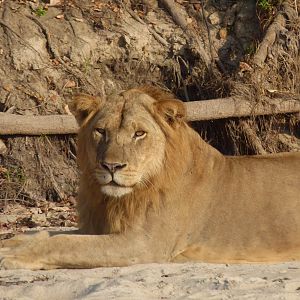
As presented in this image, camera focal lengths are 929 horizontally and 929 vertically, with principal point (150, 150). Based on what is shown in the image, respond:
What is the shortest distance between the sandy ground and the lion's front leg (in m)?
0.11

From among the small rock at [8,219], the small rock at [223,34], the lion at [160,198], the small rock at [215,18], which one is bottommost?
the small rock at [8,219]

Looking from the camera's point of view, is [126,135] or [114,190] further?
[126,135]

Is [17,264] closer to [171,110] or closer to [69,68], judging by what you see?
[171,110]

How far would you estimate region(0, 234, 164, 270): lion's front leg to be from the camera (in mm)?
6145

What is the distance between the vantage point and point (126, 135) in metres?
6.22

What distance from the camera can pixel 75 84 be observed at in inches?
422

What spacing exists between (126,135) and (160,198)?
53 cm

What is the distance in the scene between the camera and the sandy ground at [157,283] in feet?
17.0

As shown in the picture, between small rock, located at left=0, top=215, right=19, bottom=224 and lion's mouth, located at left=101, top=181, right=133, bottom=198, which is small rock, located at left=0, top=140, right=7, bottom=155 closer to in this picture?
small rock, located at left=0, top=215, right=19, bottom=224

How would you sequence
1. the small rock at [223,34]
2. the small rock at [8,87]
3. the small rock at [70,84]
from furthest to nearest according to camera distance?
the small rock at [223,34] < the small rock at [70,84] < the small rock at [8,87]

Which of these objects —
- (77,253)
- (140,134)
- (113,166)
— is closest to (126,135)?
(140,134)

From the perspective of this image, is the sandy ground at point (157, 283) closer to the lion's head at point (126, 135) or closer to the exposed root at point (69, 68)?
the lion's head at point (126, 135)

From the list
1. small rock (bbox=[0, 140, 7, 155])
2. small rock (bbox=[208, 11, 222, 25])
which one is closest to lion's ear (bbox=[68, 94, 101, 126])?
small rock (bbox=[0, 140, 7, 155])

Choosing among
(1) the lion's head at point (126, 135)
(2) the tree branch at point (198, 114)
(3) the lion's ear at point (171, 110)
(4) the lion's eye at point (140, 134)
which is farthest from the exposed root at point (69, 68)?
(4) the lion's eye at point (140, 134)
